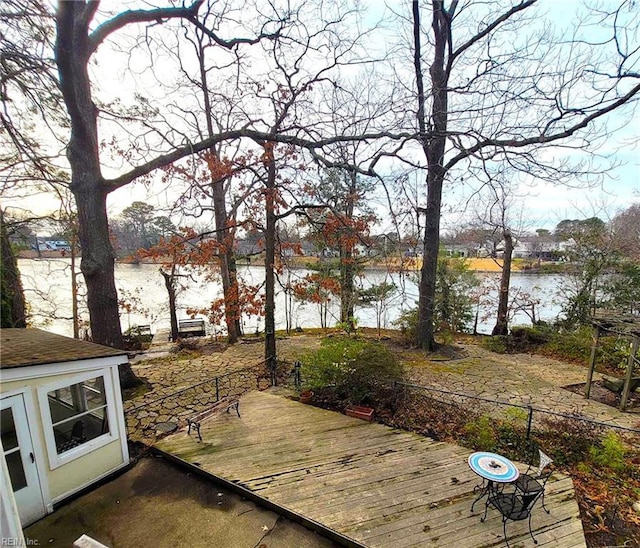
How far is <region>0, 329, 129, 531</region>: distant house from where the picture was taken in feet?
11.4

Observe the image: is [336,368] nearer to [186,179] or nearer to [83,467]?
[83,467]

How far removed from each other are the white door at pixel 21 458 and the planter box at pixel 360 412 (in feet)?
14.6

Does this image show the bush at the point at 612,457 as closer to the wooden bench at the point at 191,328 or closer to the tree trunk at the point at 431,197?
the tree trunk at the point at 431,197

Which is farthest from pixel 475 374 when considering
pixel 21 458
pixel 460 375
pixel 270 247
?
pixel 21 458

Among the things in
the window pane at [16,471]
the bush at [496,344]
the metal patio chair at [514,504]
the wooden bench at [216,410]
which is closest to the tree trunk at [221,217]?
the wooden bench at [216,410]

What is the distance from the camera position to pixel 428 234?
10.5m

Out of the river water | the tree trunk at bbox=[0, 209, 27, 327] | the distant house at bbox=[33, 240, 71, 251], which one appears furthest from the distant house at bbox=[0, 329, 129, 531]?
the distant house at bbox=[33, 240, 71, 251]

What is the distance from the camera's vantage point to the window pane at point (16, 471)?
3.44 metres

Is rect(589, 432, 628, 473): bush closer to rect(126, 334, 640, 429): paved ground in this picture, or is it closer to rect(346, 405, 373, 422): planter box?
rect(126, 334, 640, 429): paved ground

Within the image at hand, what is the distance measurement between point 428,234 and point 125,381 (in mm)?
9737

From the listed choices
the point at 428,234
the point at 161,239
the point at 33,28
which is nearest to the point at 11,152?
the point at 33,28

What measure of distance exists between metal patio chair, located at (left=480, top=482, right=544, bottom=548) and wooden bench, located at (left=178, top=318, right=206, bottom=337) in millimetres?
13564

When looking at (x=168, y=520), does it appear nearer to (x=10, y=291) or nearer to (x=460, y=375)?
(x=460, y=375)

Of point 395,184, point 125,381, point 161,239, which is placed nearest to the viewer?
point 395,184
